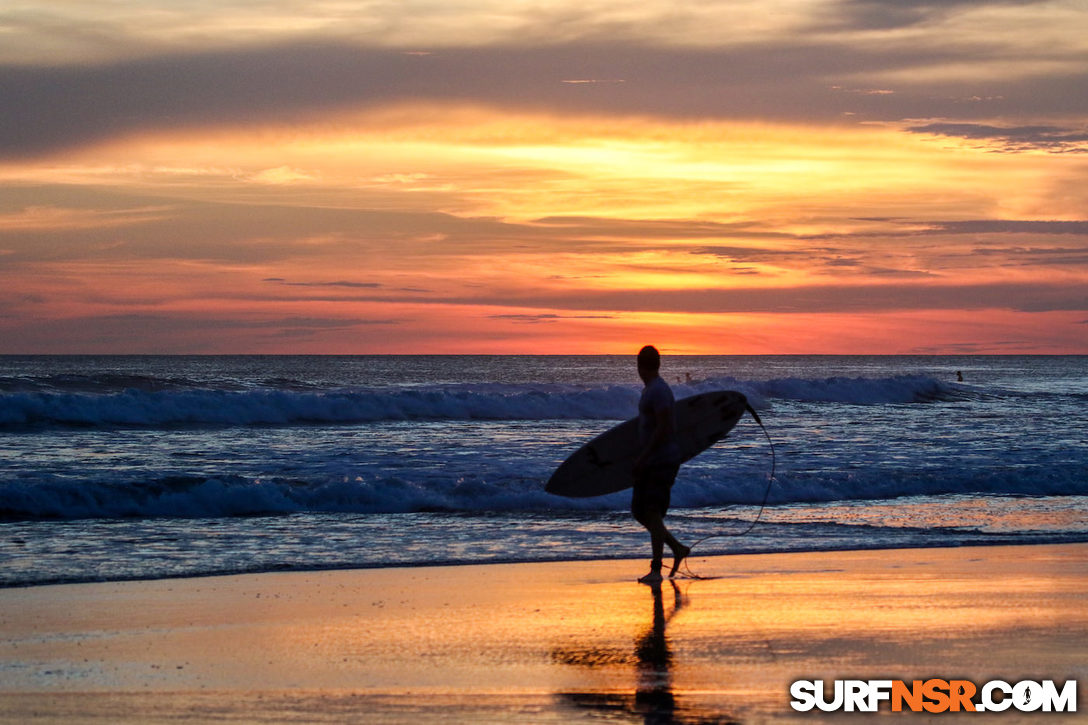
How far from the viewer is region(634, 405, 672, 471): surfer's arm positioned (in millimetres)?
8688

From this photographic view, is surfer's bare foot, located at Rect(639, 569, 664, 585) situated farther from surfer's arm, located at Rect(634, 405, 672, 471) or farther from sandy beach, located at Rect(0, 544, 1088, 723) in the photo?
surfer's arm, located at Rect(634, 405, 672, 471)

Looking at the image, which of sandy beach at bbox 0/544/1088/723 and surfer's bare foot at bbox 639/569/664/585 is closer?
sandy beach at bbox 0/544/1088/723

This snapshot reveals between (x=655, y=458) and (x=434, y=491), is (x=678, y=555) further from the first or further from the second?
(x=434, y=491)

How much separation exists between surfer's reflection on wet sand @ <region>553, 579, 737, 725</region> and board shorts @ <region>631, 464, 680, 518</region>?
5.42 feet

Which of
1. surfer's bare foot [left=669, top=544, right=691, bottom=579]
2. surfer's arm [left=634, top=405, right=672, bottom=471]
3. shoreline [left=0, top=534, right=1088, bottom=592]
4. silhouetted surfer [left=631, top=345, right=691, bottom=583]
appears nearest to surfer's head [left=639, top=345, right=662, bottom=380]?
silhouetted surfer [left=631, top=345, right=691, bottom=583]

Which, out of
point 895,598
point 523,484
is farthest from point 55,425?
point 895,598

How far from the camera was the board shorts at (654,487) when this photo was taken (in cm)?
883

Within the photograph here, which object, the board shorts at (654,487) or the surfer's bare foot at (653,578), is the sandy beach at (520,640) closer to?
the surfer's bare foot at (653,578)

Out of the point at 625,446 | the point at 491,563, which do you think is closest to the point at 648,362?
the point at 625,446

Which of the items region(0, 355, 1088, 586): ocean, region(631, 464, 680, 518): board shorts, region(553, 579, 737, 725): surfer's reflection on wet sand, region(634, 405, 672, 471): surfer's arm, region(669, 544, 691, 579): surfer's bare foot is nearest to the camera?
region(553, 579, 737, 725): surfer's reflection on wet sand

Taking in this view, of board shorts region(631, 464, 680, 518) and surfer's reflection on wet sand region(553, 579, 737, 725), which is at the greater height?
board shorts region(631, 464, 680, 518)

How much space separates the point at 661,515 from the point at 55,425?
68.5 ft

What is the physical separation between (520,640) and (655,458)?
2.49 m

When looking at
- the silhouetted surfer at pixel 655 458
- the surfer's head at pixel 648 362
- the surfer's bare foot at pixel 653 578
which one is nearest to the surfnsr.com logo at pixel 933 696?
the surfer's bare foot at pixel 653 578
